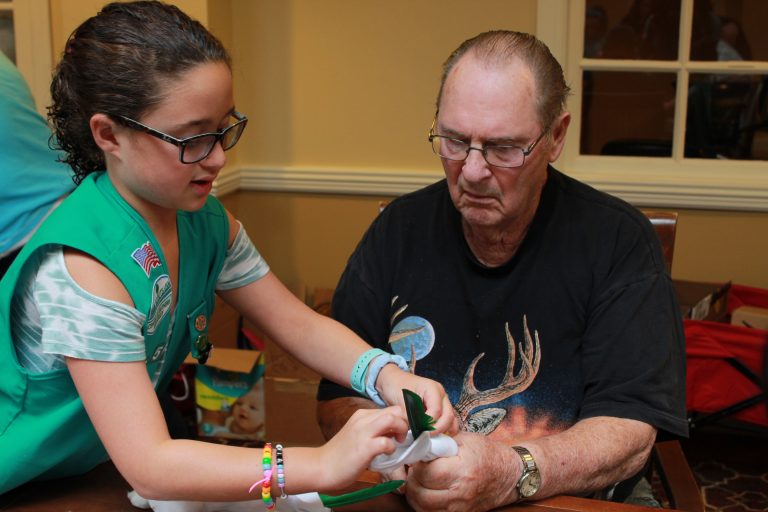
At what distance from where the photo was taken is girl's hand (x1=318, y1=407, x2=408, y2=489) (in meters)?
1.14

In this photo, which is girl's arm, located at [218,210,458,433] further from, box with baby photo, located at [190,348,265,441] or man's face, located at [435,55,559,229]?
box with baby photo, located at [190,348,265,441]

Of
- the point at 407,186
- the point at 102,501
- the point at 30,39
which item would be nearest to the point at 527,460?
the point at 102,501

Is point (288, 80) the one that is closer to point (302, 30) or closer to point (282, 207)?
point (302, 30)

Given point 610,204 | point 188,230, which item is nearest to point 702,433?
point 610,204

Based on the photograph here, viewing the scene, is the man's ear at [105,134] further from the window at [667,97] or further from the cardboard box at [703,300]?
the window at [667,97]

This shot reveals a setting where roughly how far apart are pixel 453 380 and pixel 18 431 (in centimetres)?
77

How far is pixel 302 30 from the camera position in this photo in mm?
3613

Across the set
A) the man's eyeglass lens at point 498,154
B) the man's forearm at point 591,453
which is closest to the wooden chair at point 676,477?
the man's forearm at point 591,453

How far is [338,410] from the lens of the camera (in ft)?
Result: 5.56

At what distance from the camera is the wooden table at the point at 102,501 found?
1.28 m

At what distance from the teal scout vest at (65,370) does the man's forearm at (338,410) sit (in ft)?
1.36

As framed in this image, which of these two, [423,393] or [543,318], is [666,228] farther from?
[423,393]

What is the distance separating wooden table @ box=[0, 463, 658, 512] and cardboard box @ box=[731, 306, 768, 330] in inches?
79.6

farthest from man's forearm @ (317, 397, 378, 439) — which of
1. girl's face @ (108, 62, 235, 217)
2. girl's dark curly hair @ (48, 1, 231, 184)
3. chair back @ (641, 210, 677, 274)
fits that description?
chair back @ (641, 210, 677, 274)
